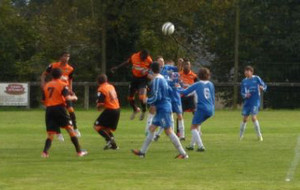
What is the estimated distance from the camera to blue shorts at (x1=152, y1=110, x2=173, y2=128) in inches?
627

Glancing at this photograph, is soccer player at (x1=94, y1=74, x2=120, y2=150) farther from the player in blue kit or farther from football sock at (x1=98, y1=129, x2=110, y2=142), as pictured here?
the player in blue kit

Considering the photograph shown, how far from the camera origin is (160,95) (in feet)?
52.2

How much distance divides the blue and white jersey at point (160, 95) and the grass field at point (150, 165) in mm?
1075

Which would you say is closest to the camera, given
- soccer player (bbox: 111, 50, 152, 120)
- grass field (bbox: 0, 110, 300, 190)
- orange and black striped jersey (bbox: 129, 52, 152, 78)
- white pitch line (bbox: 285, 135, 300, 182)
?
grass field (bbox: 0, 110, 300, 190)

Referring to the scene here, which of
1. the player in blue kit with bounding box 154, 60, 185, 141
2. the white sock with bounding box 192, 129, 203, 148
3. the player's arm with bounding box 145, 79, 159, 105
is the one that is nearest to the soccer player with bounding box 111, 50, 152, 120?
the player in blue kit with bounding box 154, 60, 185, 141

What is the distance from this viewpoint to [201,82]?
17.4m

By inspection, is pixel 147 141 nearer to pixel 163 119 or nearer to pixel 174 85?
pixel 163 119

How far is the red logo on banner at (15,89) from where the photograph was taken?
43875mm

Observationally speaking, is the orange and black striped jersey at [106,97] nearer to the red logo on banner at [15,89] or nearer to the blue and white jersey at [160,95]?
the blue and white jersey at [160,95]

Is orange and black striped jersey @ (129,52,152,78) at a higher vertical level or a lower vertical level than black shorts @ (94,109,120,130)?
higher

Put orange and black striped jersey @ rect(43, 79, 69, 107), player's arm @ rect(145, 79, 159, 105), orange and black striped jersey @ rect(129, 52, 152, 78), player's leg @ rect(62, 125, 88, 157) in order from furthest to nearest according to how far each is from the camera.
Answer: orange and black striped jersey @ rect(129, 52, 152, 78) < player's leg @ rect(62, 125, 88, 157) < orange and black striped jersey @ rect(43, 79, 69, 107) < player's arm @ rect(145, 79, 159, 105)

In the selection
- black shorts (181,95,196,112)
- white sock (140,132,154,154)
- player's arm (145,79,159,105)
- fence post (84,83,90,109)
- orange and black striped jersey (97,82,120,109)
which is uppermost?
player's arm (145,79,159,105)

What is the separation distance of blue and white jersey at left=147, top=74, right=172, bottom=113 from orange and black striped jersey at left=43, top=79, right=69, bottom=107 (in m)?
1.80

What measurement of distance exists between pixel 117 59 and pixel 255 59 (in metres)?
9.03
